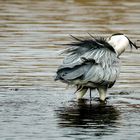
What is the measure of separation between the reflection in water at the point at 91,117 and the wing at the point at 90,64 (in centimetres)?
43

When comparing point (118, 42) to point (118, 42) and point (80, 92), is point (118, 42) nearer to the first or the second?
point (118, 42)

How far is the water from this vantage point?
11719mm

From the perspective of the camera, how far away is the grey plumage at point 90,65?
13.8 metres

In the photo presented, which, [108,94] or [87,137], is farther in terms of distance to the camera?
[108,94]

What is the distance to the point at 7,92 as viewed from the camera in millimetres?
14711

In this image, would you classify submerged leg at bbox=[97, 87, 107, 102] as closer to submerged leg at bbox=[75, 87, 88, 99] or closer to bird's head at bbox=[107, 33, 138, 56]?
submerged leg at bbox=[75, 87, 88, 99]

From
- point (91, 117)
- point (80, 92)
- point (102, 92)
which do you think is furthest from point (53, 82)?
point (91, 117)

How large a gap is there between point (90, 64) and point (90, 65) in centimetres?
2

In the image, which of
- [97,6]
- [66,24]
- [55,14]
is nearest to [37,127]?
[66,24]

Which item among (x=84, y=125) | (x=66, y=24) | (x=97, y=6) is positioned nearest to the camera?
(x=84, y=125)

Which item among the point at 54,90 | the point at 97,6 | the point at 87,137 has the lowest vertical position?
the point at 97,6

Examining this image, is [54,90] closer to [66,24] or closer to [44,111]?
[44,111]

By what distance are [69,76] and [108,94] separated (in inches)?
55.5

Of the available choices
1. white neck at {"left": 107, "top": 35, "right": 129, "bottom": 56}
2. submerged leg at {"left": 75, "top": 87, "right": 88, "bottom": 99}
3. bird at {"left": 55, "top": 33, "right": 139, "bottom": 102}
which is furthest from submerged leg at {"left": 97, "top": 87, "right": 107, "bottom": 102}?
white neck at {"left": 107, "top": 35, "right": 129, "bottom": 56}
